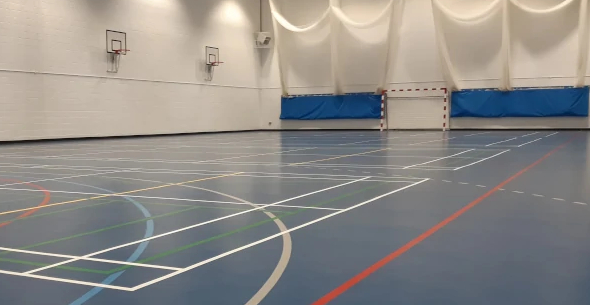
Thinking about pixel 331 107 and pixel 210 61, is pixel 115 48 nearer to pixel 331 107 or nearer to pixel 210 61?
pixel 210 61

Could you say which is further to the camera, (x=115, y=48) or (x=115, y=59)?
(x=115, y=59)

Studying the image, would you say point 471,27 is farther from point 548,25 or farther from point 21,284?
point 21,284

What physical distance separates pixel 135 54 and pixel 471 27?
14.7 m

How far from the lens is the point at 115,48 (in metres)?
21.2

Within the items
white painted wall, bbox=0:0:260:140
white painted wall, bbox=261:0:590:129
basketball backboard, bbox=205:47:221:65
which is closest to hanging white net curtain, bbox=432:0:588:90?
white painted wall, bbox=261:0:590:129

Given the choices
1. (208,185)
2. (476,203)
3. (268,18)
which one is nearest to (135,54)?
(268,18)

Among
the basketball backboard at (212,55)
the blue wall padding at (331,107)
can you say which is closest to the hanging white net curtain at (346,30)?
the blue wall padding at (331,107)

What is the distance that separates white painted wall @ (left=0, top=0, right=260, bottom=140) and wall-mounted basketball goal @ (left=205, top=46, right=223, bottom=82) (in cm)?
30

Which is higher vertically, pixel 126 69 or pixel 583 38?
pixel 583 38

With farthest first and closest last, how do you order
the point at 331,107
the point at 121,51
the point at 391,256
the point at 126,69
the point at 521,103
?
1. the point at 331,107
2. the point at 521,103
3. the point at 126,69
4. the point at 121,51
5. the point at 391,256

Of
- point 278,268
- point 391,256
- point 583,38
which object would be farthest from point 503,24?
point 278,268

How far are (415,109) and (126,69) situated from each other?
44.5 feet

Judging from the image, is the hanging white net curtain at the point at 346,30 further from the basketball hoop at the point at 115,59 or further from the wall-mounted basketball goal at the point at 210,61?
the basketball hoop at the point at 115,59

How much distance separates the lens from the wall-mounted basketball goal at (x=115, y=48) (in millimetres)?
20953
